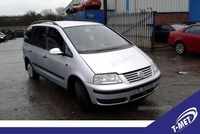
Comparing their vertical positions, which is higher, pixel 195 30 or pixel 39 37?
pixel 39 37

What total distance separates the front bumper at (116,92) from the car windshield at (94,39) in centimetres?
95

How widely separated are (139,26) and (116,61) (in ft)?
27.4

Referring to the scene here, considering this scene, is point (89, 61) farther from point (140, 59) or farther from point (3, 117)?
point (3, 117)

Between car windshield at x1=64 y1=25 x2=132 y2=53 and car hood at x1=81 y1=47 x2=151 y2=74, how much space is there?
0.29 metres

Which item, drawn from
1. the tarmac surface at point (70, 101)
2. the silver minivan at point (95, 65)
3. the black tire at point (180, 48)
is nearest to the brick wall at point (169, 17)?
the black tire at point (180, 48)

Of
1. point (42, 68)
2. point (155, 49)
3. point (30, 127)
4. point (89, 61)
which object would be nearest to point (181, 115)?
point (89, 61)

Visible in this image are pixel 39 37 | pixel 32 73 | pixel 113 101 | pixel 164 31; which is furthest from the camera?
pixel 164 31

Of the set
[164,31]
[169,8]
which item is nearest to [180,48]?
[164,31]

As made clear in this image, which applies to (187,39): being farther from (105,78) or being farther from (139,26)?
(105,78)

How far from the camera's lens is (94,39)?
472 cm

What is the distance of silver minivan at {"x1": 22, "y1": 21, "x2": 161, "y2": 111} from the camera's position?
3.64 metres

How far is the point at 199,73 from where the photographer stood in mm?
6531

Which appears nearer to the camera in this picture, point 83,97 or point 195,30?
point 83,97

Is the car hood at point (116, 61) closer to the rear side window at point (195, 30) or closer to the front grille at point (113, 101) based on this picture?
the front grille at point (113, 101)
